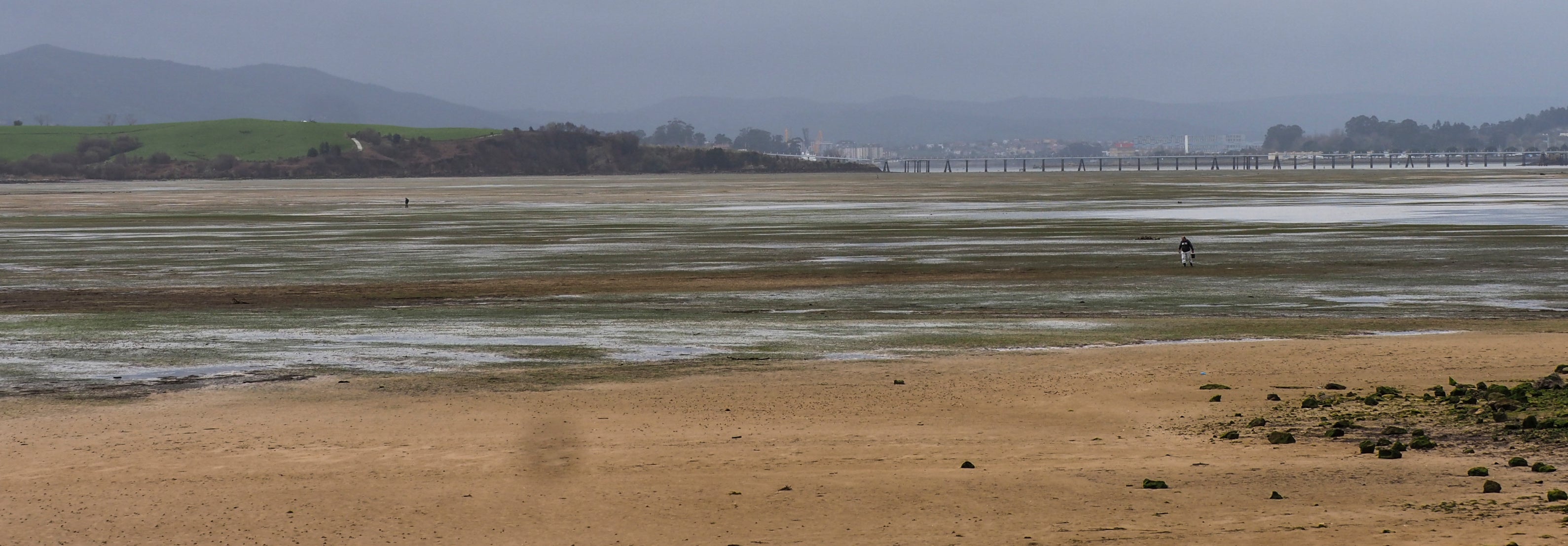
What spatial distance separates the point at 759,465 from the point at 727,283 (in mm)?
21958

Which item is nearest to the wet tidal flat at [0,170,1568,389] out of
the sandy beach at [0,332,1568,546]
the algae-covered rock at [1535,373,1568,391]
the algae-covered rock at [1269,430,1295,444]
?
the sandy beach at [0,332,1568,546]

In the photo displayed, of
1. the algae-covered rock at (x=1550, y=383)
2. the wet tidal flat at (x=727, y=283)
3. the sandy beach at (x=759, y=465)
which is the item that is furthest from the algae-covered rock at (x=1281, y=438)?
the wet tidal flat at (x=727, y=283)

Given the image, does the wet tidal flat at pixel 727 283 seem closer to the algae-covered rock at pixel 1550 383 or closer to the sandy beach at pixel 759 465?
the sandy beach at pixel 759 465

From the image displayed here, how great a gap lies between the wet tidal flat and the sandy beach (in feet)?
11.0

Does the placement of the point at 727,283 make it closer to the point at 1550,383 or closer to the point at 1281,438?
the point at 1550,383

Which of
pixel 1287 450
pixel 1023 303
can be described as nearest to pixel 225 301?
pixel 1023 303

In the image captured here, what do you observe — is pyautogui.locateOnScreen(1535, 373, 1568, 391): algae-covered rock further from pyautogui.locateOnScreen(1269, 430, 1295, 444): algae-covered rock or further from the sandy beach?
pyautogui.locateOnScreen(1269, 430, 1295, 444): algae-covered rock

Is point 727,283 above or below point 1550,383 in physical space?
below

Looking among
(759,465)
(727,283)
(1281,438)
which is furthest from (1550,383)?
(727,283)

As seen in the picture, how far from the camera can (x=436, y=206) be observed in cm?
9556

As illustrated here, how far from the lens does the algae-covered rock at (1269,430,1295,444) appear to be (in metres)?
15.1

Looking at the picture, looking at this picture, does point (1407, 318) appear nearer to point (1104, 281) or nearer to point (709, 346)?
point (1104, 281)

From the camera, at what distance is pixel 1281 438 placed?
15.2 metres

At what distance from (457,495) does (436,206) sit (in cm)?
8446
